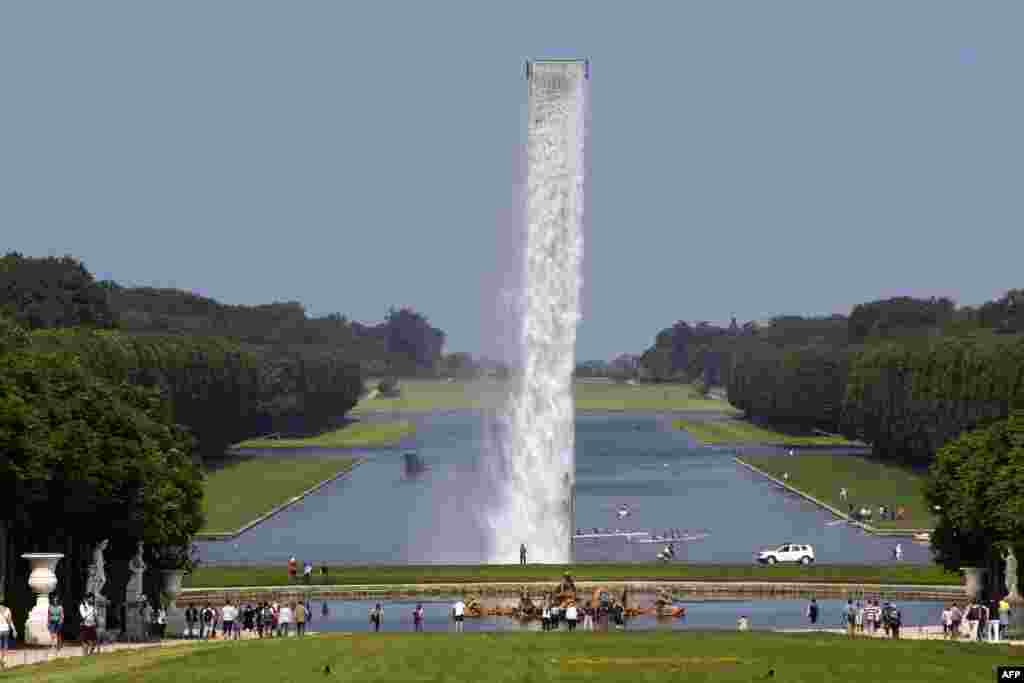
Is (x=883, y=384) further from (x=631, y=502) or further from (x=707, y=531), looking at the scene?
(x=707, y=531)

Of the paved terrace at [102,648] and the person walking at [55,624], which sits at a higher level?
the person walking at [55,624]

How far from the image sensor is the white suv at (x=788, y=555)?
96938 mm

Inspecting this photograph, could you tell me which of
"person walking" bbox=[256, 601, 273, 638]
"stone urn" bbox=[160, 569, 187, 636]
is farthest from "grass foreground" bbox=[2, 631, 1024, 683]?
"stone urn" bbox=[160, 569, 187, 636]

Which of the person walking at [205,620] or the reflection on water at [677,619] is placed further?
the reflection on water at [677,619]

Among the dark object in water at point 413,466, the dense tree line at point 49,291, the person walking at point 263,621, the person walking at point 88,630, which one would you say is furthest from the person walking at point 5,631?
the dense tree line at point 49,291

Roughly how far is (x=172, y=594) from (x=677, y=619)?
1499 cm

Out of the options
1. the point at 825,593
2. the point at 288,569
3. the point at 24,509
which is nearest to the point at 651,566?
the point at 825,593

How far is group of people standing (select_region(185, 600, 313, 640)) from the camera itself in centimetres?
6450

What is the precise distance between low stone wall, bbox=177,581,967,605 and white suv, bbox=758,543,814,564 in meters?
18.3

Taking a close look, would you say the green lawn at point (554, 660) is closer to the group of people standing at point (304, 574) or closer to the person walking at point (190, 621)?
the person walking at point (190, 621)

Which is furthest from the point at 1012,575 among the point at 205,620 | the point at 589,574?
the point at 205,620

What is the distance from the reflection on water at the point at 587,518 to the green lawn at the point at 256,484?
1.63 meters

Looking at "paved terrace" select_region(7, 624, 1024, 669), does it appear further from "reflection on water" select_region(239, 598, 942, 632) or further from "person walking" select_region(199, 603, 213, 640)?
"reflection on water" select_region(239, 598, 942, 632)

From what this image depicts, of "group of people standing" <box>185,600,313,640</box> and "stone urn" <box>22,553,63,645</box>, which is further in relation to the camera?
"group of people standing" <box>185,600,313,640</box>
